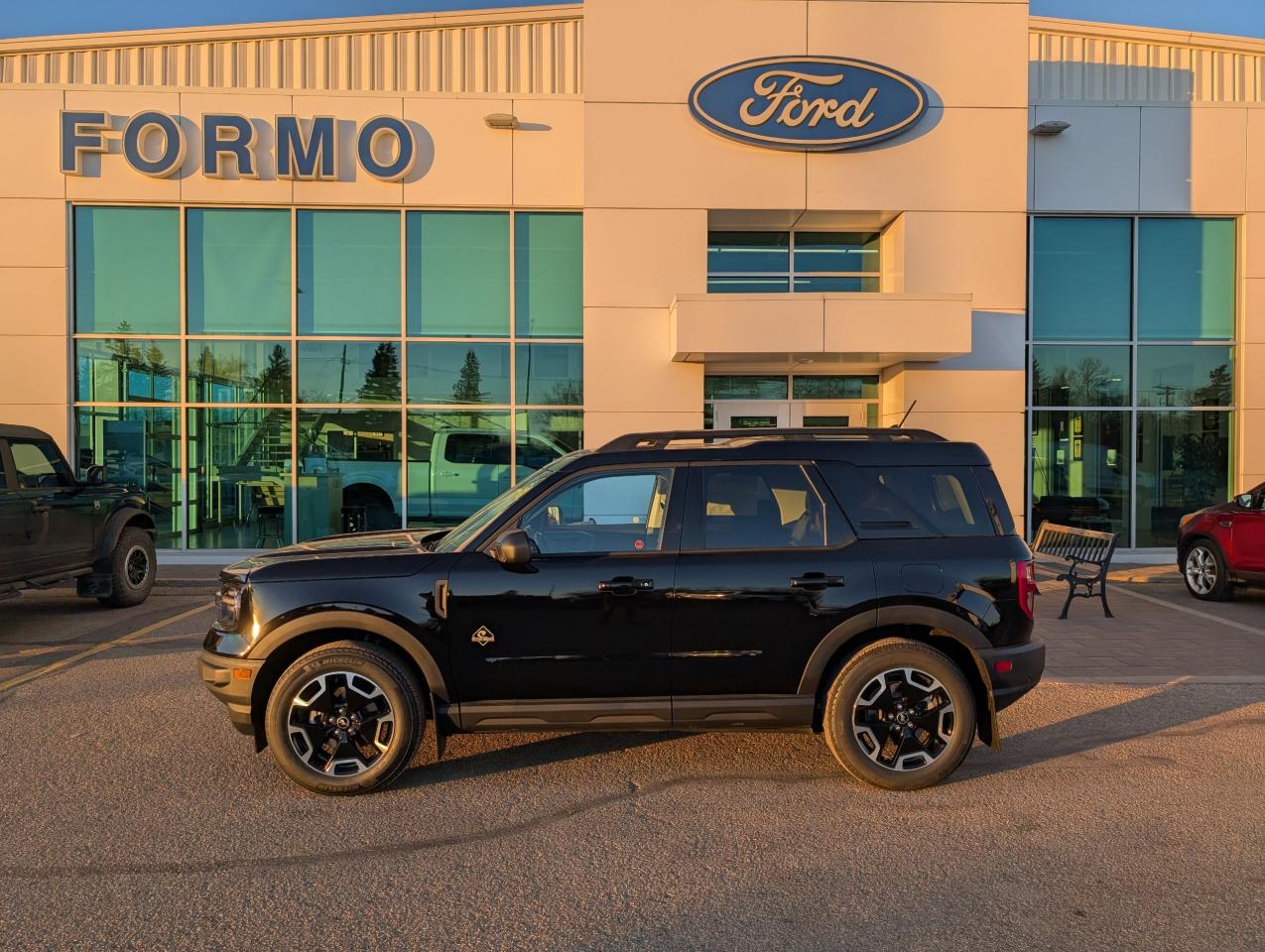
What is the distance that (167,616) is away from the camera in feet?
28.7

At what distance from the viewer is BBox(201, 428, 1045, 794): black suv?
426 cm

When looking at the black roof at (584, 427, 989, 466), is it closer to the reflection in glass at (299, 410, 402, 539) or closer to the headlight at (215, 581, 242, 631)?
the headlight at (215, 581, 242, 631)

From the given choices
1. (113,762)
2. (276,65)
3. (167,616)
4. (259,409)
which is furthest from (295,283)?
(113,762)

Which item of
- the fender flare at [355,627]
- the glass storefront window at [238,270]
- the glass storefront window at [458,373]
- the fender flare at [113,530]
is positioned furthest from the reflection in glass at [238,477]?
the fender flare at [355,627]

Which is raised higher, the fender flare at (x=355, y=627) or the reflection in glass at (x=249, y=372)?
the reflection in glass at (x=249, y=372)

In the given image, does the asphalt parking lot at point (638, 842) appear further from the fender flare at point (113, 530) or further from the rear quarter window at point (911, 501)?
the fender flare at point (113, 530)

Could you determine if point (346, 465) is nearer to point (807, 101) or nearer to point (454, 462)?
point (454, 462)

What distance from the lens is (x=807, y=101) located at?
40.0ft

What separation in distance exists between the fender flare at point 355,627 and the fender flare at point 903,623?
6.16 ft

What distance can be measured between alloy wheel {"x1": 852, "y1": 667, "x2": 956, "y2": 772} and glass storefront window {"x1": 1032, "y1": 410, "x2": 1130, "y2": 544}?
10.3 metres

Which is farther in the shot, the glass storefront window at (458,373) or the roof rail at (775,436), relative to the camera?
the glass storefront window at (458,373)

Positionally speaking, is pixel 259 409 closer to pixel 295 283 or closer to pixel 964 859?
pixel 295 283

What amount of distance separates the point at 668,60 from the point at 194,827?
1154 centimetres

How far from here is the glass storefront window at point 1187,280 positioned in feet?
44.3
